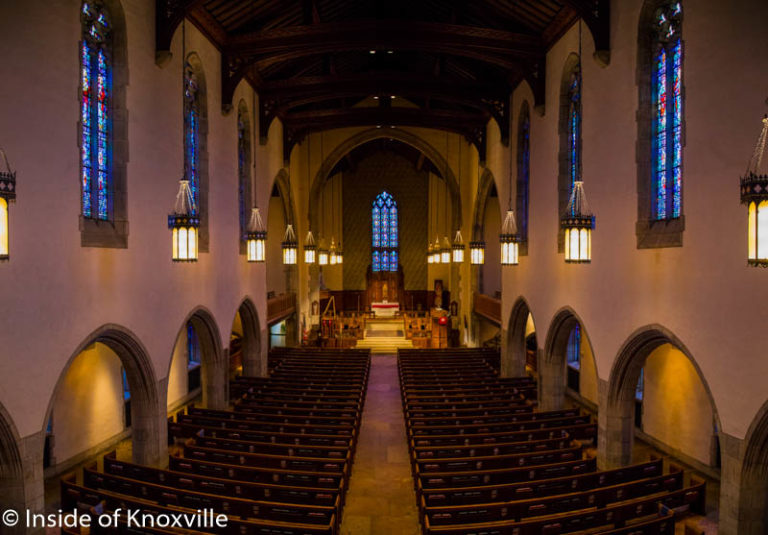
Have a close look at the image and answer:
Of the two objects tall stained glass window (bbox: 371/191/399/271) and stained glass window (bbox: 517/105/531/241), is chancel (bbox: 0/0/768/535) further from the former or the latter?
tall stained glass window (bbox: 371/191/399/271)

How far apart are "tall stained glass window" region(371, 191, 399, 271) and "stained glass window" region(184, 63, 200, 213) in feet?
68.9

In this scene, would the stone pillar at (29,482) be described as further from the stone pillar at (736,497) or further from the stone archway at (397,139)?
the stone archway at (397,139)

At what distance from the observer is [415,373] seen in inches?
672

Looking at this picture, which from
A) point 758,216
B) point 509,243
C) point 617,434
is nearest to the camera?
point 758,216

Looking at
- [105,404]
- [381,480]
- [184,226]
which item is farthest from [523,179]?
[105,404]

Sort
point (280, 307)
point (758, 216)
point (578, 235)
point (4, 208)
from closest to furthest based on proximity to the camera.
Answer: point (758, 216) → point (4, 208) → point (578, 235) → point (280, 307)

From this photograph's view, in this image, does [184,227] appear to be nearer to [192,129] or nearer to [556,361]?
[192,129]

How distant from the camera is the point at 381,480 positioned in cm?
1097

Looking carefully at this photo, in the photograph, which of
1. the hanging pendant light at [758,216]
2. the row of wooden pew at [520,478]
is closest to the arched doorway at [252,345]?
the row of wooden pew at [520,478]

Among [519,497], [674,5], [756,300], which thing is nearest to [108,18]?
[674,5]

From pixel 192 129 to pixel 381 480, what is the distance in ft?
32.5

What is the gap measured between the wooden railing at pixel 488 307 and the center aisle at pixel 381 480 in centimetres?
628

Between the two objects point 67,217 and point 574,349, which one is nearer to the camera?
point 67,217

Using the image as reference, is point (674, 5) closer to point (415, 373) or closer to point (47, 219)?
point (47, 219)
